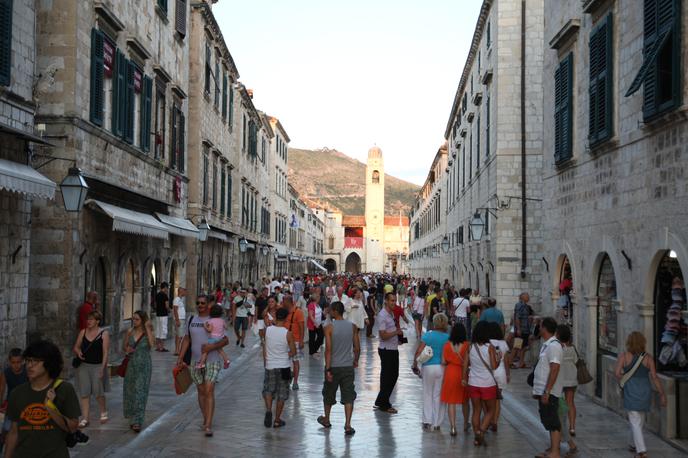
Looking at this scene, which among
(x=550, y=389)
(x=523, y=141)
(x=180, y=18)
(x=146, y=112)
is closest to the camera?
(x=550, y=389)

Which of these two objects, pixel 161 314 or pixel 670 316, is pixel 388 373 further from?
pixel 161 314

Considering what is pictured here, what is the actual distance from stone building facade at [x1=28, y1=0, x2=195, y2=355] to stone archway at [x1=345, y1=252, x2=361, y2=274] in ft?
335

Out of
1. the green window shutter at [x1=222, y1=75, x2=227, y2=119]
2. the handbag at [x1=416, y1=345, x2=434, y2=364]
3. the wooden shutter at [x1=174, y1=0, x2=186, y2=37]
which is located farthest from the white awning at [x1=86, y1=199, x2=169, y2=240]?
the green window shutter at [x1=222, y1=75, x2=227, y2=119]

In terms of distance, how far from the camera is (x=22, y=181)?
1107cm

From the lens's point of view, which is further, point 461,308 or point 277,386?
point 461,308

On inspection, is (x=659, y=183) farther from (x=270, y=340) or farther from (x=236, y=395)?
(x=236, y=395)

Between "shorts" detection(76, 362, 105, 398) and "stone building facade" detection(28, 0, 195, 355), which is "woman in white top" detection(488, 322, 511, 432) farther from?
"stone building facade" detection(28, 0, 195, 355)

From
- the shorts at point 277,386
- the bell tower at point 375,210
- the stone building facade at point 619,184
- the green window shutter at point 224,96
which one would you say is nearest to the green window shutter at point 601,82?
the stone building facade at point 619,184

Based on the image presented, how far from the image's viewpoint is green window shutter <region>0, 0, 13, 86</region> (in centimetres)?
1172

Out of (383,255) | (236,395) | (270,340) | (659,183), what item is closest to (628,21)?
(659,183)

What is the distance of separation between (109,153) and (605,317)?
33.1 ft

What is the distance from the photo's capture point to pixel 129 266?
19328mm

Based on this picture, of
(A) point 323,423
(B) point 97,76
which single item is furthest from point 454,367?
(B) point 97,76

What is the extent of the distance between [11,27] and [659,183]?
9412 millimetres
